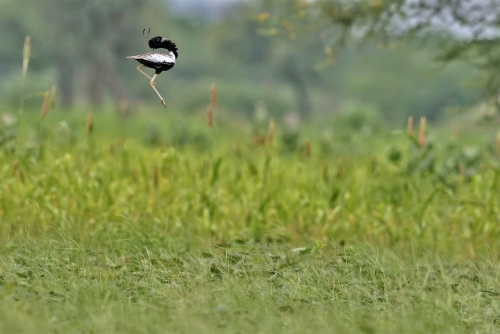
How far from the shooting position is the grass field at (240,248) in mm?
3490

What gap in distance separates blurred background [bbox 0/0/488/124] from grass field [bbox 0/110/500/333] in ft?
37.6

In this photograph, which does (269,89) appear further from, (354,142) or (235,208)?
(235,208)

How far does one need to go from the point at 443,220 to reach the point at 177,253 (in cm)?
267

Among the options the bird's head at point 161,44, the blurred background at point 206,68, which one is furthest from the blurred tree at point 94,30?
the bird's head at point 161,44

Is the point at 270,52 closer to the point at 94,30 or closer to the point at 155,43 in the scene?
the point at 94,30

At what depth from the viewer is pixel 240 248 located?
16.4ft

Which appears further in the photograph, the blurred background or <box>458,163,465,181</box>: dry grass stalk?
the blurred background

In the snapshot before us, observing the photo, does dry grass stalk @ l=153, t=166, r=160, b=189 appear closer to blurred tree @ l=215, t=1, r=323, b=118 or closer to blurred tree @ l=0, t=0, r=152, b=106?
blurred tree @ l=0, t=0, r=152, b=106

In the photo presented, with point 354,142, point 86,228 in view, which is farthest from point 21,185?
point 354,142

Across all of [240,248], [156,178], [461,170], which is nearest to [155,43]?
[240,248]

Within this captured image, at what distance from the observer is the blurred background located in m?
20.6

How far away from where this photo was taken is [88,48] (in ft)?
66.1

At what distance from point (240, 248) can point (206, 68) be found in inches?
1831

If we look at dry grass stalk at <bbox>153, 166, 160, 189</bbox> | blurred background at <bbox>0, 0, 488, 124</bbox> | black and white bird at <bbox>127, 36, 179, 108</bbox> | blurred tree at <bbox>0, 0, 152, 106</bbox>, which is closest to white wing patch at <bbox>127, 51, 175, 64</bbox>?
black and white bird at <bbox>127, 36, 179, 108</bbox>
